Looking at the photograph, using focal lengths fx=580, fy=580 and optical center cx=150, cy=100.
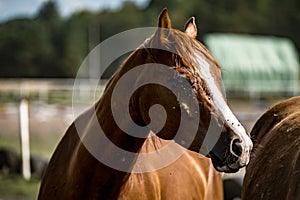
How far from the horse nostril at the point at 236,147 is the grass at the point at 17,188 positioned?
17.3ft

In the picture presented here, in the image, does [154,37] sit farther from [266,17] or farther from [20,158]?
[266,17]

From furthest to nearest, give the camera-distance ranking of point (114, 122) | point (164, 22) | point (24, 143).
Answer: point (24, 143)
point (114, 122)
point (164, 22)

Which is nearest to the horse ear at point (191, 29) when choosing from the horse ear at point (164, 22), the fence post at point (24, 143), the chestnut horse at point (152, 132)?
the chestnut horse at point (152, 132)

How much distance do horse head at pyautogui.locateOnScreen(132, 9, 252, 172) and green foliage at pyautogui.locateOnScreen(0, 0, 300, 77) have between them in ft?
98.6

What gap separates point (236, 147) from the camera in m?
2.73

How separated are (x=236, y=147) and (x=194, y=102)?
1.09 feet

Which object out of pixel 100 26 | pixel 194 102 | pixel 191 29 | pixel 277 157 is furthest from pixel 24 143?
pixel 100 26

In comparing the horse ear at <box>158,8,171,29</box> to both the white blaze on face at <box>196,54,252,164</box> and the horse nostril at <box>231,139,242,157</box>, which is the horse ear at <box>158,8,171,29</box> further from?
the horse nostril at <box>231,139,242,157</box>

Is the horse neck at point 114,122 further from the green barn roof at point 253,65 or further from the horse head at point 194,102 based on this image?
the green barn roof at point 253,65

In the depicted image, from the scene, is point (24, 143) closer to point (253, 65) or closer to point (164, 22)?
point (164, 22)

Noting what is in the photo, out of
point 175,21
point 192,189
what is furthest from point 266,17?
point 192,189

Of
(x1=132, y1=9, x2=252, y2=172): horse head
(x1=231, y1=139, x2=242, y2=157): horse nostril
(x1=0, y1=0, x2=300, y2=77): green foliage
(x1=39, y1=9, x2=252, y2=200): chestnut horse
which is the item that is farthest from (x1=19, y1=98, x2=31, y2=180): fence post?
(x1=0, y1=0, x2=300, y2=77): green foliage

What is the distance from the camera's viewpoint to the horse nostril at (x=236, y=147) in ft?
8.90

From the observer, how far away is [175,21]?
5016 centimetres
